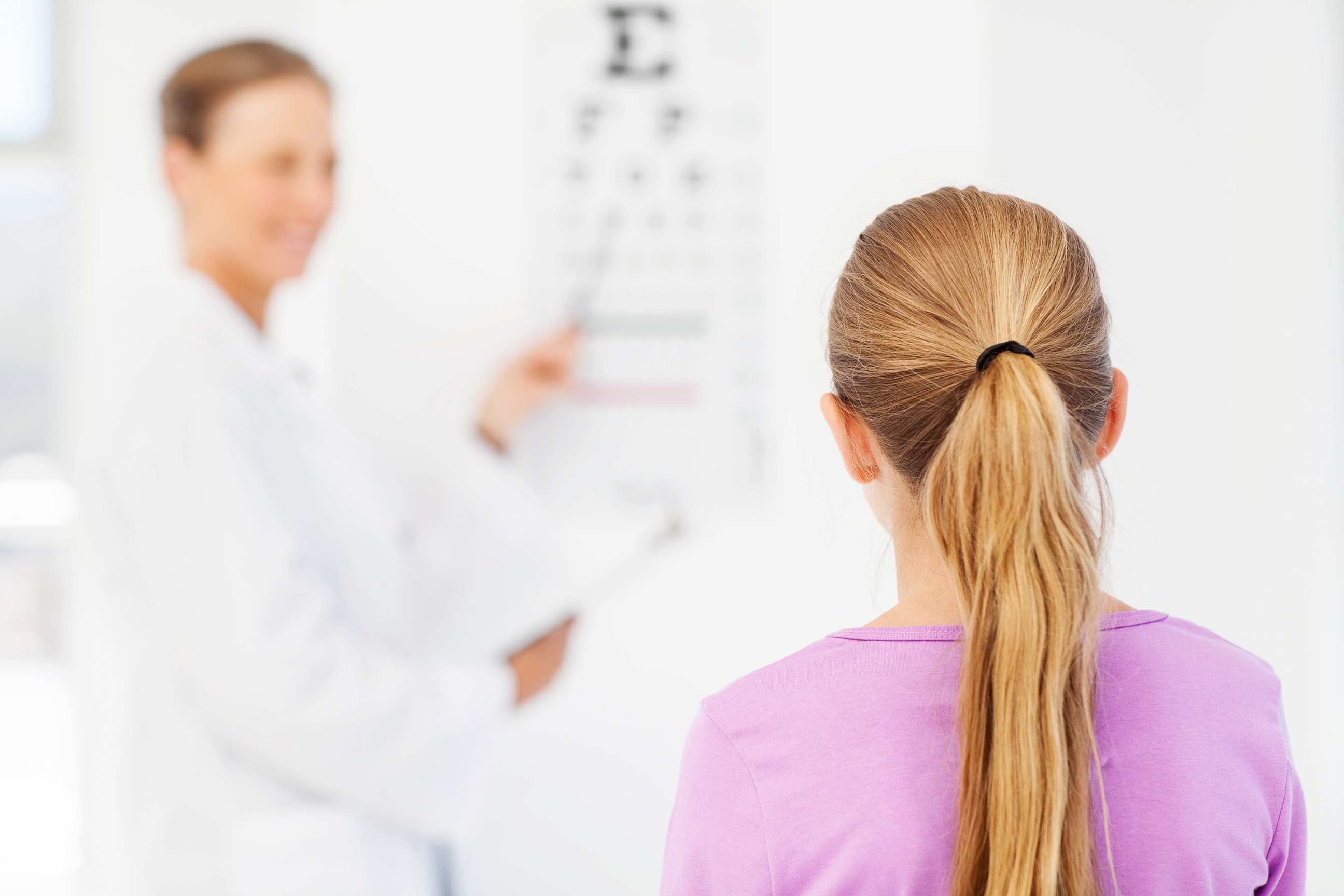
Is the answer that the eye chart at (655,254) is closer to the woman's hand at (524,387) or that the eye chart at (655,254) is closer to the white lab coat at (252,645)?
the woman's hand at (524,387)

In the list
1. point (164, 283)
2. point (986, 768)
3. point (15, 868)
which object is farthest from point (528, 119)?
point (15, 868)

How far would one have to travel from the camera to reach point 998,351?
50 centimetres

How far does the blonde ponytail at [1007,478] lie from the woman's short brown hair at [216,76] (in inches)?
41.3

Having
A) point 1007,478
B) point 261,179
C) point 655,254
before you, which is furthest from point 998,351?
point 261,179

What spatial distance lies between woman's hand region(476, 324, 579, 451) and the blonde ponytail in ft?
2.82

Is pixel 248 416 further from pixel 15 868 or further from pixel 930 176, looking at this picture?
pixel 930 176

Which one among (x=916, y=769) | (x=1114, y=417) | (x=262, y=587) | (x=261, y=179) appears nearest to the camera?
(x=916, y=769)

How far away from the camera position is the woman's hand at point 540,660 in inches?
53.7

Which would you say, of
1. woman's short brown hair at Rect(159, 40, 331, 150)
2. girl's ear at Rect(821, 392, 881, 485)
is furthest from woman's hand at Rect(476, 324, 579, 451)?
girl's ear at Rect(821, 392, 881, 485)

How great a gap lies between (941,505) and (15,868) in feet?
4.81

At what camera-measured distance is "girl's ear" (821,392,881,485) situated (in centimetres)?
58

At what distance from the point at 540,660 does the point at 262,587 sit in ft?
1.20

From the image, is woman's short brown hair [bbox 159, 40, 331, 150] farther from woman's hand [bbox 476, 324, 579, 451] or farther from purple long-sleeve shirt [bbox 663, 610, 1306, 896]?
purple long-sleeve shirt [bbox 663, 610, 1306, 896]

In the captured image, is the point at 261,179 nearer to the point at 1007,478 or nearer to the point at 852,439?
the point at 852,439
